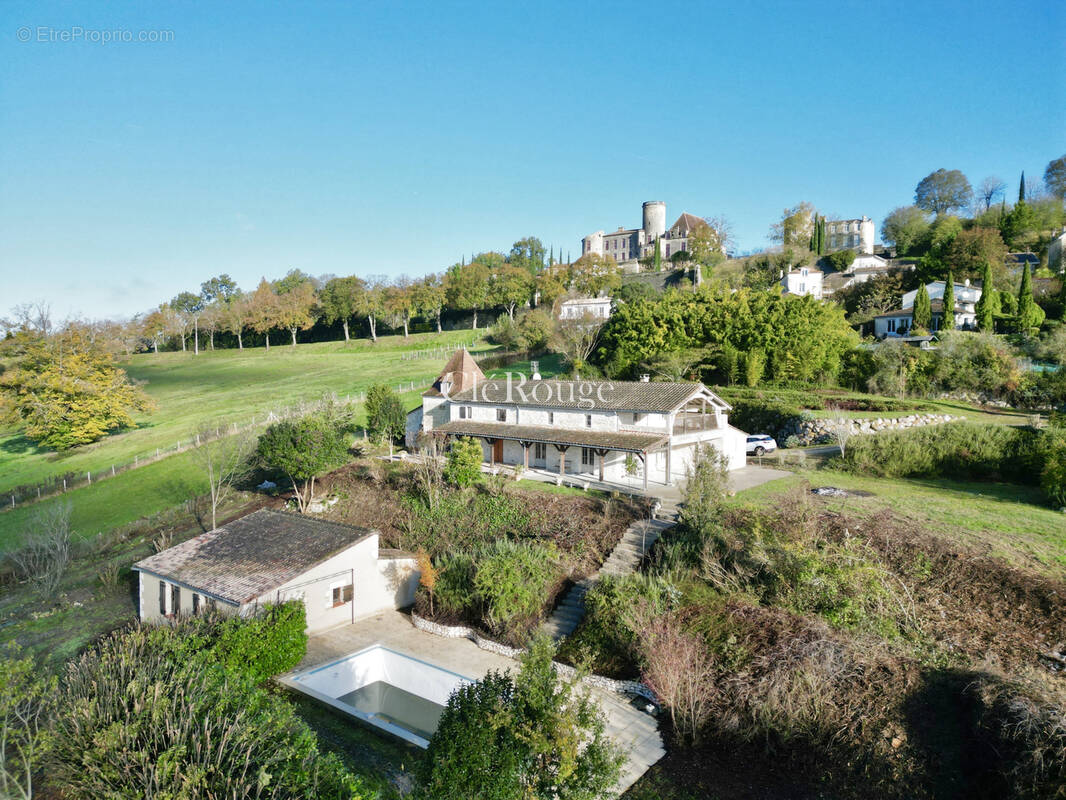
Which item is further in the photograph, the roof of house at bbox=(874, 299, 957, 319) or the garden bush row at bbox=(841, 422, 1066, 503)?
the roof of house at bbox=(874, 299, 957, 319)

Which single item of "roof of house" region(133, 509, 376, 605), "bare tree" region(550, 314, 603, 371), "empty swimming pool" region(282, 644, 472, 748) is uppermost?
"bare tree" region(550, 314, 603, 371)

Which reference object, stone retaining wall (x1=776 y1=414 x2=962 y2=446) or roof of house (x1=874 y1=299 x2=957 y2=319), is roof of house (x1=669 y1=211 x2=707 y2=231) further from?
stone retaining wall (x1=776 y1=414 x2=962 y2=446)

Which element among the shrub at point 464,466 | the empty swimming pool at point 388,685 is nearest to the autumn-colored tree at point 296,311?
the shrub at point 464,466

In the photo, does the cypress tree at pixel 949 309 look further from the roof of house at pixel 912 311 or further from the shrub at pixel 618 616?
the shrub at pixel 618 616

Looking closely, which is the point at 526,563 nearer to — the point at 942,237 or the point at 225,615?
the point at 225,615

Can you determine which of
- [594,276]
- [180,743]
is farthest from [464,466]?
[594,276]

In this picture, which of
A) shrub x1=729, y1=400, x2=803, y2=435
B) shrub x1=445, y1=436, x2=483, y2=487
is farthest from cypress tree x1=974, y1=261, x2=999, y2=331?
shrub x1=445, y1=436, x2=483, y2=487

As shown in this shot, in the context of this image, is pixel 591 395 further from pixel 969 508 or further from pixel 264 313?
pixel 264 313
